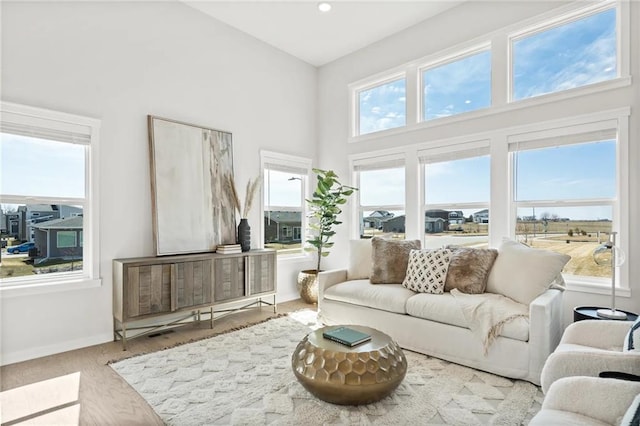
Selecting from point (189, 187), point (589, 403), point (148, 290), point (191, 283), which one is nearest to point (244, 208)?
point (189, 187)

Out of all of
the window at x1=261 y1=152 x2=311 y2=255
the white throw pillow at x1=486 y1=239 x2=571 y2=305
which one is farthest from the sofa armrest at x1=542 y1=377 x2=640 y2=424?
the window at x1=261 y1=152 x2=311 y2=255

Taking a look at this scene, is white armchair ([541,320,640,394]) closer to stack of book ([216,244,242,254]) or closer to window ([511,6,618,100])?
window ([511,6,618,100])

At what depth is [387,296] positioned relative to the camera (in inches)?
132

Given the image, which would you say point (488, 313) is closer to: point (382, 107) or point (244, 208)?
point (244, 208)

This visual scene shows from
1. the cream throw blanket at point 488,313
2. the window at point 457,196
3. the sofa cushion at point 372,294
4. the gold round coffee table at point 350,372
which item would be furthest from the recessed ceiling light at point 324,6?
the gold round coffee table at point 350,372

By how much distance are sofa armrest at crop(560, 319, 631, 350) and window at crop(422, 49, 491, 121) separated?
105 inches

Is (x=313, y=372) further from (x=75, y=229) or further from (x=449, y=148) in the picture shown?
(x=449, y=148)

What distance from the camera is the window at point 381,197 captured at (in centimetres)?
480

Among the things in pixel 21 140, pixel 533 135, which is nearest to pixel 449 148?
pixel 533 135

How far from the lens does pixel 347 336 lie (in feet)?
7.86

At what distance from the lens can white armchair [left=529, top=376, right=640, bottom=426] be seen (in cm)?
131

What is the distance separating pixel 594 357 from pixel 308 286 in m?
3.50

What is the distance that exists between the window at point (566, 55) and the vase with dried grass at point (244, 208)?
3.23 m

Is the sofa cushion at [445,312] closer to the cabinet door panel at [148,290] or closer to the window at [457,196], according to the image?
the window at [457,196]
